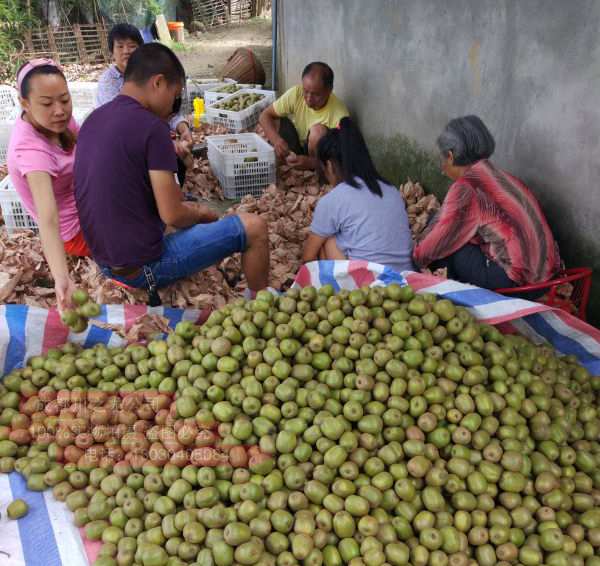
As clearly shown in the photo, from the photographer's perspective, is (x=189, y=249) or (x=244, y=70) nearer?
(x=189, y=249)

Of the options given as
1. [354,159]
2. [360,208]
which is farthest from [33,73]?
[360,208]

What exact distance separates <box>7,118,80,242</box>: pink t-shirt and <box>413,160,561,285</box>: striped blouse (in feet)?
7.68

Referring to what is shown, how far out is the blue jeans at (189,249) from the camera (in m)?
3.37

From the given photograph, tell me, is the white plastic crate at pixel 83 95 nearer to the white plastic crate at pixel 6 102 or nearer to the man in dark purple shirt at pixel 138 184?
the white plastic crate at pixel 6 102

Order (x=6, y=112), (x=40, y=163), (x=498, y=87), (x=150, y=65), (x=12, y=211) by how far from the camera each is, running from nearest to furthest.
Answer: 1. (x=150, y=65)
2. (x=40, y=163)
3. (x=498, y=87)
4. (x=12, y=211)
5. (x=6, y=112)

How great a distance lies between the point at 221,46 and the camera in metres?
14.0

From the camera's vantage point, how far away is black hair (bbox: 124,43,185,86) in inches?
118

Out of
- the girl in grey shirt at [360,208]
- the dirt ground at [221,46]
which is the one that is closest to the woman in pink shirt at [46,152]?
the girl in grey shirt at [360,208]

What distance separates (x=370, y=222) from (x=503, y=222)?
2.53 ft

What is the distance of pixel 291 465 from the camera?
215 cm

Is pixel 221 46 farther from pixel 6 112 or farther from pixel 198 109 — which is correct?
pixel 6 112

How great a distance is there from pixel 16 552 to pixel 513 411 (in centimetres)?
198

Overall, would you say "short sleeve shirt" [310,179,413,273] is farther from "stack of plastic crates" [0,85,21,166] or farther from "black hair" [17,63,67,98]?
"stack of plastic crates" [0,85,21,166]

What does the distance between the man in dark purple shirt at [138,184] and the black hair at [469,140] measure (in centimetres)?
147
